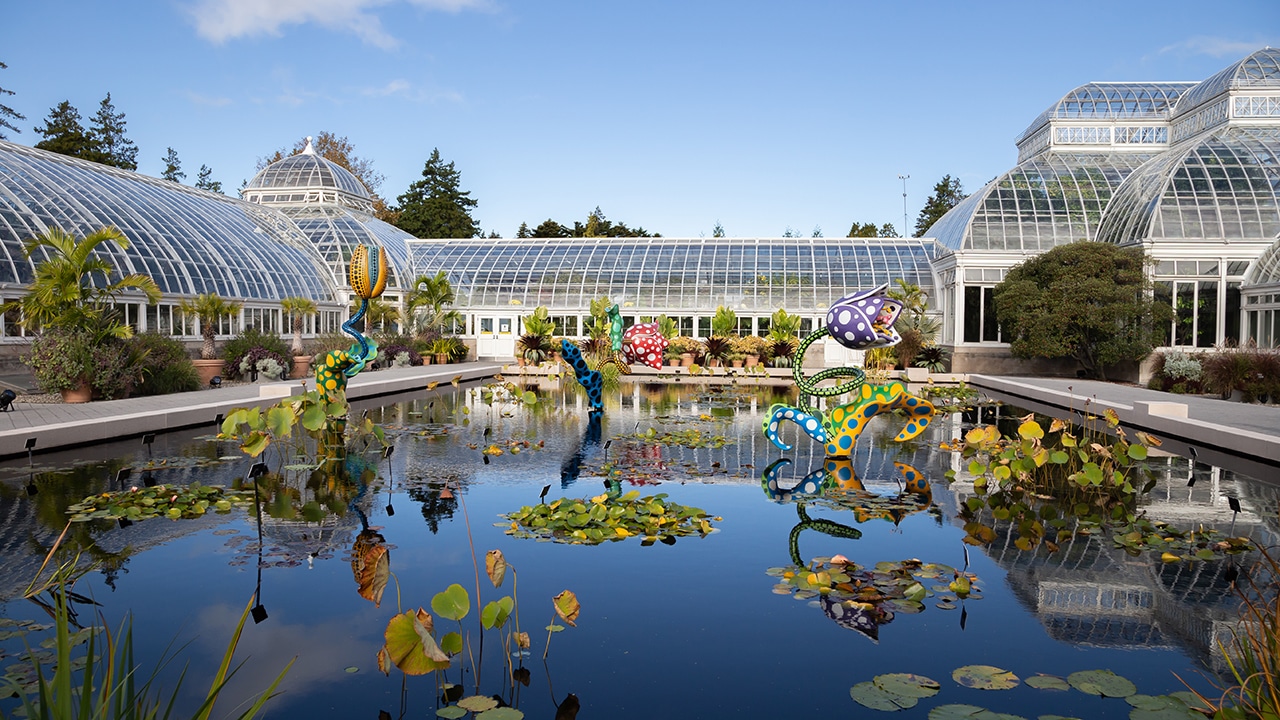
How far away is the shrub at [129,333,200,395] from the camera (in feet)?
60.6

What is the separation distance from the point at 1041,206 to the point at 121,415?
30.8 m

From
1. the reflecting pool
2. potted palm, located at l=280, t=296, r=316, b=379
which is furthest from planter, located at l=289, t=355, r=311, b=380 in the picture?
the reflecting pool

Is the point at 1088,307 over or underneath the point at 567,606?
over

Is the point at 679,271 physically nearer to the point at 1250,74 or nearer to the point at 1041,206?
the point at 1041,206

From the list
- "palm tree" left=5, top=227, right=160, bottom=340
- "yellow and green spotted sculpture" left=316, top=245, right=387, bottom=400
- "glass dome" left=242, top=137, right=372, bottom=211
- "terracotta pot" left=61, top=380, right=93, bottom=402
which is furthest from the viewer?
"glass dome" left=242, top=137, right=372, bottom=211

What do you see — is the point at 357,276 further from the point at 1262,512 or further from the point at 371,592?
the point at 1262,512

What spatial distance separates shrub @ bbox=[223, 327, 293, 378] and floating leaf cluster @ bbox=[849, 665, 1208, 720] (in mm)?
20799

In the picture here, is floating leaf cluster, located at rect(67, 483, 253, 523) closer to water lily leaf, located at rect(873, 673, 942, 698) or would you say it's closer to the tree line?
water lily leaf, located at rect(873, 673, 942, 698)

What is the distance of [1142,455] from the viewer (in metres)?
9.23

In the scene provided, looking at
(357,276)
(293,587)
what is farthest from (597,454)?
(293,587)

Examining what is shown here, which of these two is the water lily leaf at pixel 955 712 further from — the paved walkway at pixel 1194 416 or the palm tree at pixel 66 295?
the palm tree at pixel 66 295

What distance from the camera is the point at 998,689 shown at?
4.68m

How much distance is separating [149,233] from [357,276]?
52.8ft

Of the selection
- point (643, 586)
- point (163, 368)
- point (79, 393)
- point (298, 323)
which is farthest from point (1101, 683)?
point (298, 323)
